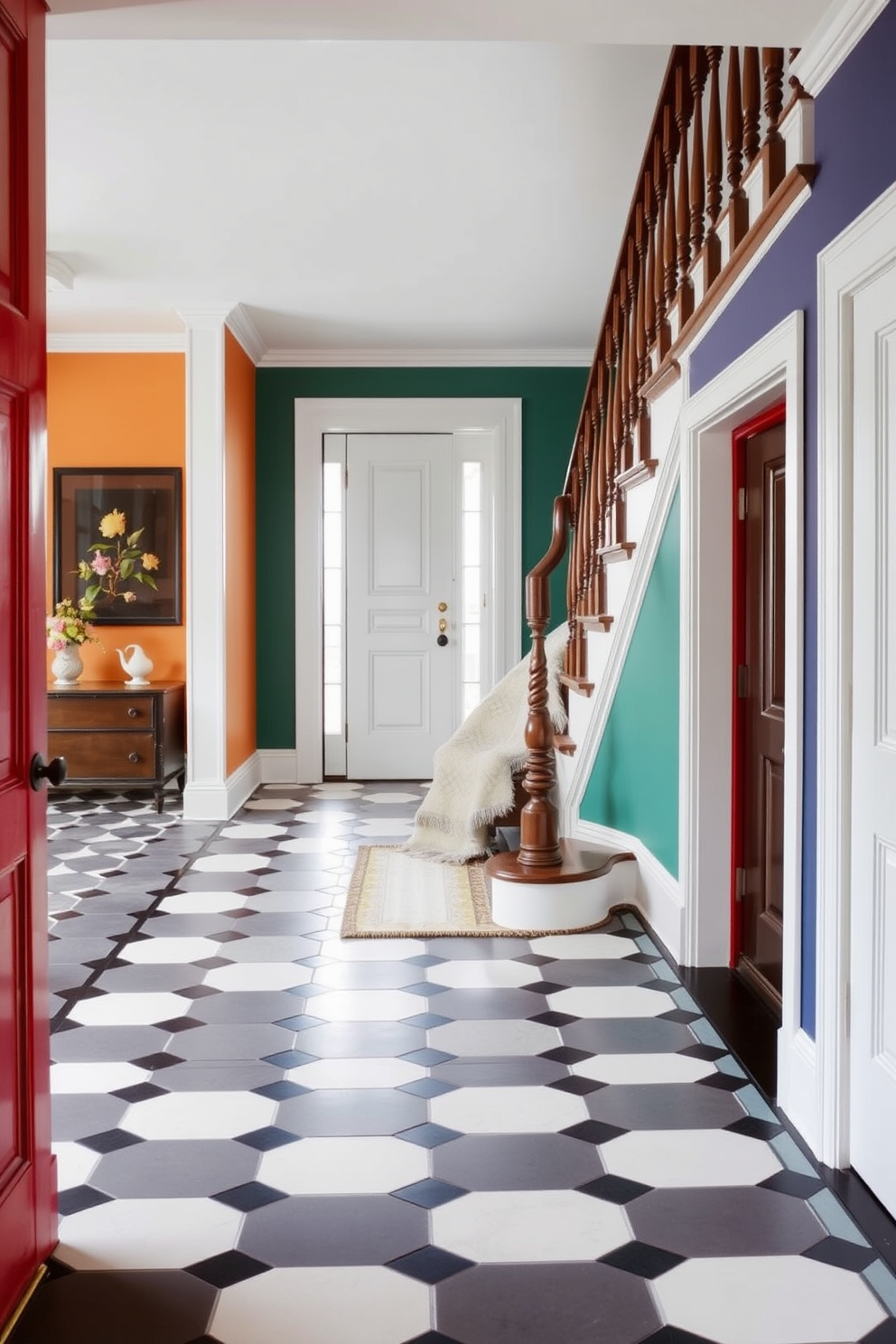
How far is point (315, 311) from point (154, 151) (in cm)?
219

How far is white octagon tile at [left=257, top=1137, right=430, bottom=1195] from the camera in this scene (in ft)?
7.68

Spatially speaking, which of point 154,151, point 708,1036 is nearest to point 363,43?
point 154,151

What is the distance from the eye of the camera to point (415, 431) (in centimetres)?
746

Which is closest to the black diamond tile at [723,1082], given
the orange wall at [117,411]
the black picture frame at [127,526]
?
the orange wall at [117,411]

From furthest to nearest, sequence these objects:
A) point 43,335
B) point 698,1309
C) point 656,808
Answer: point 656,808, point 43,335, point 698,1309

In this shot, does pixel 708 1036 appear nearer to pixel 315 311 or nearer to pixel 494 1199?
pixel 494 1199

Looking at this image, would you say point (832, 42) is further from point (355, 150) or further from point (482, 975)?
point (482, 975)

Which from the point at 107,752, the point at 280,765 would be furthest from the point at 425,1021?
the point at 280,765

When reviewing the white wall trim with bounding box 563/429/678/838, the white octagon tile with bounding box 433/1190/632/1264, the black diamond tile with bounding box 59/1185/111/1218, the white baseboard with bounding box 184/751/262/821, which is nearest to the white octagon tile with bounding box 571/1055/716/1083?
the white octagon tile with bounding box 433/1190/632/1264

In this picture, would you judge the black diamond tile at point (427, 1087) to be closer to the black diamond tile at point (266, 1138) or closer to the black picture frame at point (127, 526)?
the black diamond tile at point (266, 1138)

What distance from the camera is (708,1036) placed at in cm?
318

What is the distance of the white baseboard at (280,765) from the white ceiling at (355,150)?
104 inches

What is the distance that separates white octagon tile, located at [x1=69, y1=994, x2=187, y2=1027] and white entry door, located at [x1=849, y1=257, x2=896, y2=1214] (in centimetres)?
192

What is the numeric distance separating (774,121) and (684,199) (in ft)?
2.80
